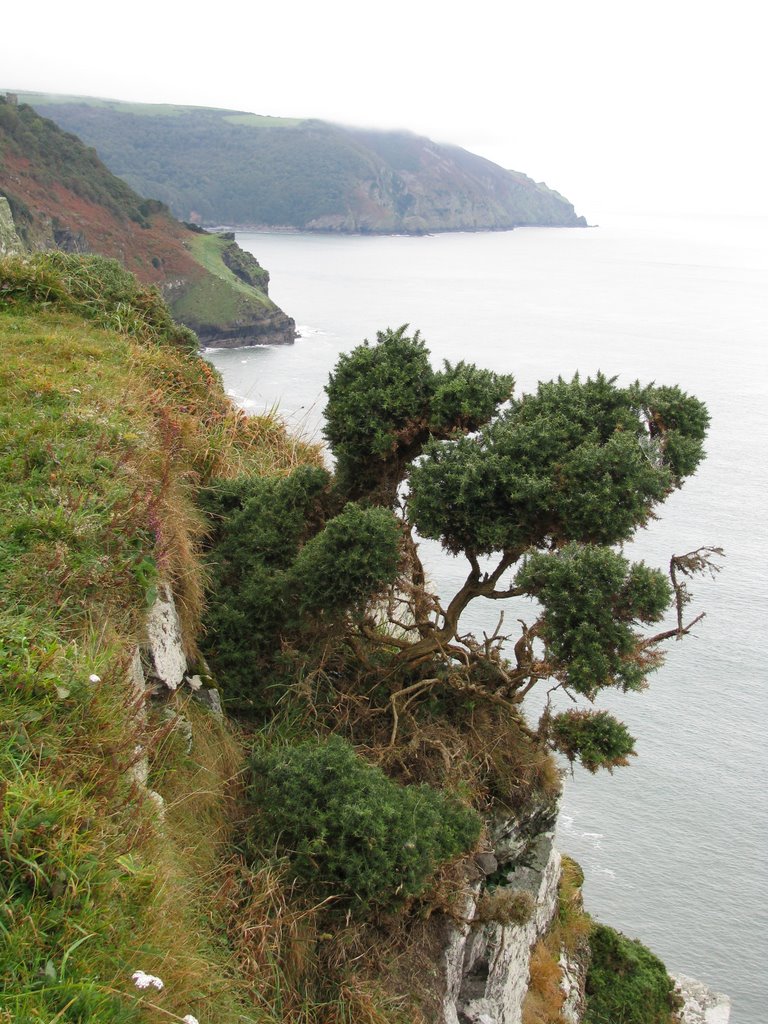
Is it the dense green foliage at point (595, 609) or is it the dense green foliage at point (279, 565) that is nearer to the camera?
the dense green foliage at point (595, 609)

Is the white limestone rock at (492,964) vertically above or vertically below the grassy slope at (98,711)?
below

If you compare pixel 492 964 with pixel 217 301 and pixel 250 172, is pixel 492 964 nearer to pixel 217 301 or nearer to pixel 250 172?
pixel 217 301

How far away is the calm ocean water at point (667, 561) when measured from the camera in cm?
1933

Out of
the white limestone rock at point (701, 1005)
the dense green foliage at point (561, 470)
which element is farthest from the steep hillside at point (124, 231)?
the dense green foliage at point (561, 470)

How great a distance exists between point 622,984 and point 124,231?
2788 inches

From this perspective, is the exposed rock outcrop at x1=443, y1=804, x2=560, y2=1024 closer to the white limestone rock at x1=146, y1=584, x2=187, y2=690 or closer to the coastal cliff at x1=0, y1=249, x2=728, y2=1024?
the coastal cliff at x1=0, y1=249, x2=728, y2=1024

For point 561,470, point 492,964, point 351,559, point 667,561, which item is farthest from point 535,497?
point 667,561

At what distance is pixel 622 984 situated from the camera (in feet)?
41.6

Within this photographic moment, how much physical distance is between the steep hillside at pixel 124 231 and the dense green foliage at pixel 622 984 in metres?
56.6

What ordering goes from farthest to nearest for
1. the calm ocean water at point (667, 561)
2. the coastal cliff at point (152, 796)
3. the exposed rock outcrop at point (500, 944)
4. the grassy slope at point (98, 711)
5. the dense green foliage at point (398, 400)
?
the calm ocean water at point (667, 561) → the dense green foliage at point (398, 400) → the exposed rock outcrop at point (500, 944) → the coastal cliff at point (152, 796) → the grassy slope at point (98, 711)

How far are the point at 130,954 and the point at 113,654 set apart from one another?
2.19 metres

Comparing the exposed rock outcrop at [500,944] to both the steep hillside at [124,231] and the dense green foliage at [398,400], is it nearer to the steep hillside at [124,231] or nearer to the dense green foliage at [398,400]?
the dense green foliage at [398,400]

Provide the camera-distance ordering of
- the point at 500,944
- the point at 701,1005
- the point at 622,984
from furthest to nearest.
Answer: the point at 701,1005, the point at 622,984, the point at 500,944

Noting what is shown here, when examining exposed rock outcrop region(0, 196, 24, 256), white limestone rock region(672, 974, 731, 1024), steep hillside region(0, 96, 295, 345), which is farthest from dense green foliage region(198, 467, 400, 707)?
steep hillside region(0, 96, 295, 345)
